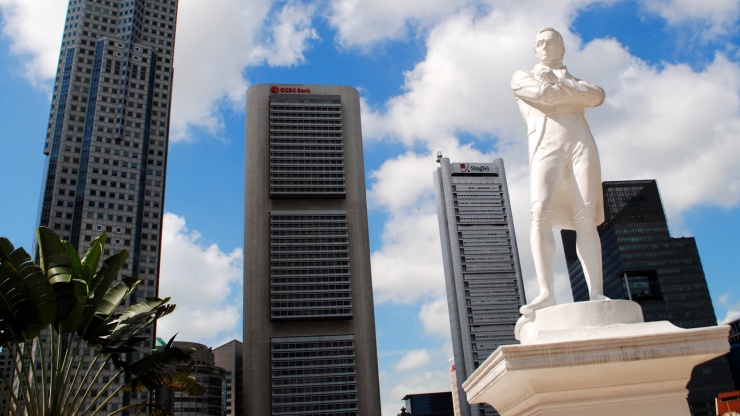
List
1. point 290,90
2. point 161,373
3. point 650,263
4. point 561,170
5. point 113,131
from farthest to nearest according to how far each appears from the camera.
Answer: point 290,90, point 650,263, point 113,131, point 161,373, point 561,170

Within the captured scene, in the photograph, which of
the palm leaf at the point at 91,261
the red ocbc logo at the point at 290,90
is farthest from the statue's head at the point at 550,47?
the red ocbc logo at the point at 290,90

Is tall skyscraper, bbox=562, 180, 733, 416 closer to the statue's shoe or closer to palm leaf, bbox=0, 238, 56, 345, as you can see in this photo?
palm leaf, bbox=0, 238, 56, 345

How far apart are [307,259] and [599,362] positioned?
95886 mm

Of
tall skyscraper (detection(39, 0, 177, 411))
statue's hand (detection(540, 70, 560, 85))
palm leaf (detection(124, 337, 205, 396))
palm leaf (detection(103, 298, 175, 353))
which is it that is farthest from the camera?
tall skyscraper (detection(39, 0, 177, 411))

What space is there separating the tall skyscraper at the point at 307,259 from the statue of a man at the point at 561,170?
299 ft

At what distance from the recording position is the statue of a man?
260 inches

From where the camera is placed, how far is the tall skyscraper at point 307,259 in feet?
307

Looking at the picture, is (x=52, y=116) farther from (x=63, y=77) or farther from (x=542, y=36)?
(x=542, y=36)

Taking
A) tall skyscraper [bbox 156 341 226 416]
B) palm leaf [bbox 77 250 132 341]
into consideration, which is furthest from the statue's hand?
tall skyscraper [bbox 156 341 226 416]

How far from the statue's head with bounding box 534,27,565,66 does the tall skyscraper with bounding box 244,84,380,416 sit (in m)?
91.1

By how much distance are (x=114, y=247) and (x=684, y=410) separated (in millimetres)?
86374

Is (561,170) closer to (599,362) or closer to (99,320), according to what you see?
(599,362)

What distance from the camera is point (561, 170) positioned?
6746mm

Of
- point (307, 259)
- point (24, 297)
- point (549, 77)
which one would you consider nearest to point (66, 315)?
point (24, 297)
